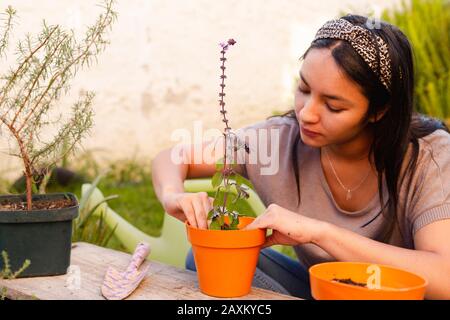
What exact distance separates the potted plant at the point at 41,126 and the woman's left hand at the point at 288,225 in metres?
0.48

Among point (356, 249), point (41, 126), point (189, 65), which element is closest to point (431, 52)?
point (189, 65)

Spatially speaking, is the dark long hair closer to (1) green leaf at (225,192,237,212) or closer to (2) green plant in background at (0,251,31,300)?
(1) green leaf at (225,192,237,212)

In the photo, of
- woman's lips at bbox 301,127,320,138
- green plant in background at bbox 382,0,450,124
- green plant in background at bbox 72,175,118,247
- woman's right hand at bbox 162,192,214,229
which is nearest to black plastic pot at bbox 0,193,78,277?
woman's right hand at bbox 162,192,214,229

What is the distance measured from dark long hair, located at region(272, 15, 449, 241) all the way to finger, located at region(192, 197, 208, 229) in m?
0.48

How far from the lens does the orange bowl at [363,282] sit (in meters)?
1.21

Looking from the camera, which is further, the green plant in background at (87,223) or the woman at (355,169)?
the green plant in background at (87,223)

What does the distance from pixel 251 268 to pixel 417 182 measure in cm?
55

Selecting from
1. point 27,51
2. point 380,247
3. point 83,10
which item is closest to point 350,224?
point 380,247

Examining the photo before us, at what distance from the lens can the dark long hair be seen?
1.67 meters

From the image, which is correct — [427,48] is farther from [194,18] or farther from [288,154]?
[288,154]

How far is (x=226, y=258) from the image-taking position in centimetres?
143

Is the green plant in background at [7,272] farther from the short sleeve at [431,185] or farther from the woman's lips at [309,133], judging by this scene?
the short sleeve at [431,185]

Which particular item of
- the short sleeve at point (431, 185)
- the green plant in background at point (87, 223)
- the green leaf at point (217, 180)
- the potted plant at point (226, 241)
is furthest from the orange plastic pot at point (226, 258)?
the green plant in background at point (87, 223)

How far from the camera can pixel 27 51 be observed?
1.62 meters
